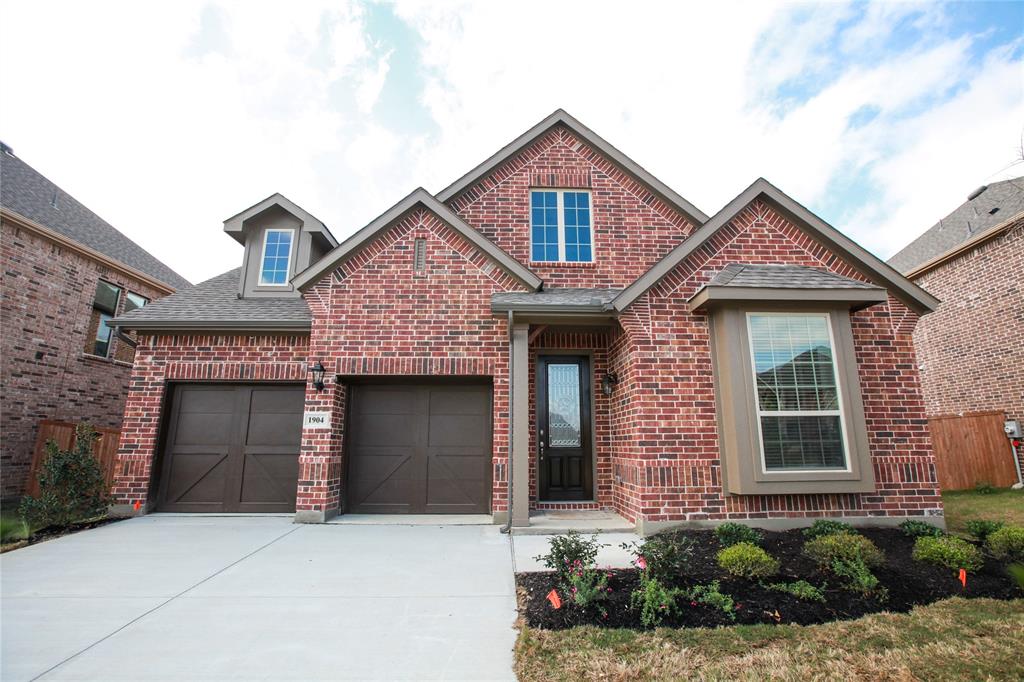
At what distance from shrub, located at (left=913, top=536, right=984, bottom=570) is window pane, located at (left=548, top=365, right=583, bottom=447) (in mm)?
4478

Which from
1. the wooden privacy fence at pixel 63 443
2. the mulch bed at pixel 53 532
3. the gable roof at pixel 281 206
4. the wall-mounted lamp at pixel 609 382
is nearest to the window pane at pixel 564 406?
the wall-mounted lamp at pixel 609 382

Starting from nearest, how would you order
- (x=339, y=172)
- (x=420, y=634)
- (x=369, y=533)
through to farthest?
1. (x=420, y=634)
2. (x=369, y=533)
3. (x=339, y=172)

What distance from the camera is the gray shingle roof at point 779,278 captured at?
6.07m

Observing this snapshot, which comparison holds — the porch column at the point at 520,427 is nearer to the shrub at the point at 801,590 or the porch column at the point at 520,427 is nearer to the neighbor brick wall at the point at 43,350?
the shrub at the point at 801,590

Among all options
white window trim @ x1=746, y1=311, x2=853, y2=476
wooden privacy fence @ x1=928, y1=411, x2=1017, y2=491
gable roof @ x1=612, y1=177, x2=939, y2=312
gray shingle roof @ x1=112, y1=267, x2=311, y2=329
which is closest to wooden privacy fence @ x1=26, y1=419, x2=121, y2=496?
gray shingle roof @ x1=112, y1=267, x2=311, y2=329

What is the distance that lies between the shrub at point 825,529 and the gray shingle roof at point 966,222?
10.5 meters

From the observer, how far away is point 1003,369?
1084 cm

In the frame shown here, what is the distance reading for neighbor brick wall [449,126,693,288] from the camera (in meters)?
8.89

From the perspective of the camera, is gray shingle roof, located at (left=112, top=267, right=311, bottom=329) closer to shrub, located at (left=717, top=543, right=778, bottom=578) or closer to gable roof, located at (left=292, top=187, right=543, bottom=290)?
gable roof, located at (left=292, top=187, right=543, bottom=290)

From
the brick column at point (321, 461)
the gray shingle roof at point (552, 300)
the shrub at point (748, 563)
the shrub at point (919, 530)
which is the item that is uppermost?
the gray shingle roof at point (552, 300)

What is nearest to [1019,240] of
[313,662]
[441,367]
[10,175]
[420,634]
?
[441,367]

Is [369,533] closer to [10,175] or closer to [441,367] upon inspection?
[441,367]

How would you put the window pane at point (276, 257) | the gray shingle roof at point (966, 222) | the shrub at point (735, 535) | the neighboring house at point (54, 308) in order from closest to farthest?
the shrub at point (735, 535), the window pane at point (276, 257), the neighboring house at point (54, 308), the gray shingle roof at point (966, 222)

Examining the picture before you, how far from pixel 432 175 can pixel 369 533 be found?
17244 mm
